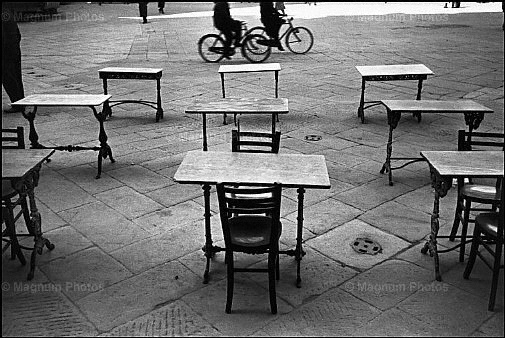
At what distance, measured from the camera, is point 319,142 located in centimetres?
583

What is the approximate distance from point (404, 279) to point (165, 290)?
1.43 meters

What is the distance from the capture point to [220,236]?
3.75 m

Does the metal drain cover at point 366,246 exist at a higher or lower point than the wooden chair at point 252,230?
lower

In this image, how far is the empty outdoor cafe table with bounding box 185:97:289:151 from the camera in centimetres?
492

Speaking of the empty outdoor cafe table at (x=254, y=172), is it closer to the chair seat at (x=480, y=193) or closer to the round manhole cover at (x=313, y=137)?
the chair seat at (x=480, y=193)

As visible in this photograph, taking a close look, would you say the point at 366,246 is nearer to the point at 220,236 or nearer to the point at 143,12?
the point at 220,236

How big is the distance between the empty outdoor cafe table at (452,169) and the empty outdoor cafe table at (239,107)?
78.3 inches

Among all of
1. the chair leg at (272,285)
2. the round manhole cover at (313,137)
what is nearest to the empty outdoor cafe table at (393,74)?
the round manhole cover at (313,137)

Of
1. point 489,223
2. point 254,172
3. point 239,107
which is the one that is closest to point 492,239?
point 489,223

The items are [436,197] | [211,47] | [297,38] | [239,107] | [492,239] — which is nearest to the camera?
[492,239]

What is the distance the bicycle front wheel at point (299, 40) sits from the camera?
11.6m

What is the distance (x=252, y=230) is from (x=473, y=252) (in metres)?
1.31

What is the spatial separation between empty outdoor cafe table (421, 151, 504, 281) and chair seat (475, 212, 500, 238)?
0.75ft

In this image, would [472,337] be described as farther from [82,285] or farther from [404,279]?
[82,285]
